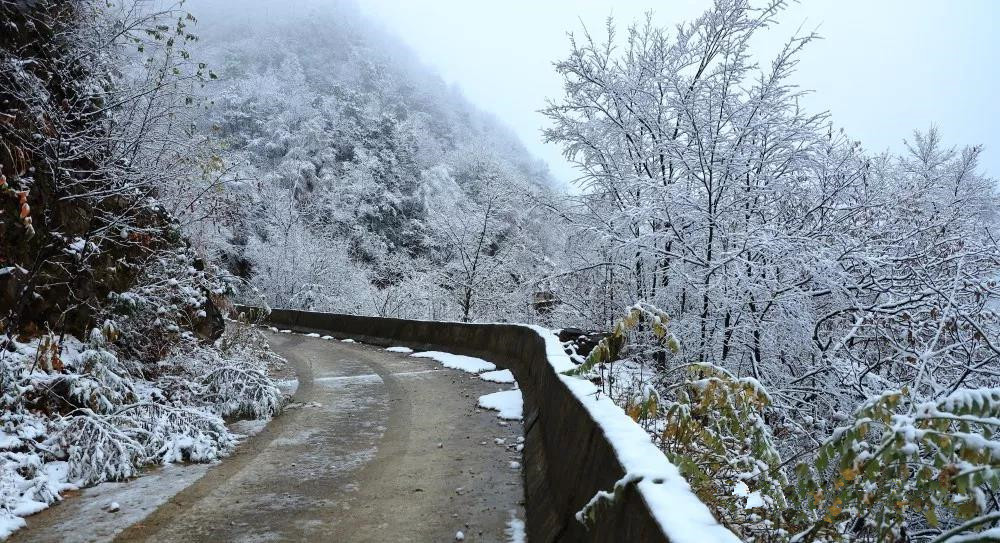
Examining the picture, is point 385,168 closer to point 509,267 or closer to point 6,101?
point 509,267

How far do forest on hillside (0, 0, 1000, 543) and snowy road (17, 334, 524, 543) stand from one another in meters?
0.88

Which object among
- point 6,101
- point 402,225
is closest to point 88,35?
point 6,101

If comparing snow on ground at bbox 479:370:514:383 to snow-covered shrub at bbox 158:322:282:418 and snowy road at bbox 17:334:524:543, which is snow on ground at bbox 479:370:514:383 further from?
snow-covered shrub at bbox 158:322:282:418

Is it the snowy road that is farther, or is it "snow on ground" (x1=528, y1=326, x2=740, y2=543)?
the snowy road

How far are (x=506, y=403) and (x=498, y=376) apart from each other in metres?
2.91

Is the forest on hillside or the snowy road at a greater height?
the forest on hillside

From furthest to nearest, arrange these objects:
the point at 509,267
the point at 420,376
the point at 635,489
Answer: the point at 509,267 < the point at 420,376 < the point at 635,489

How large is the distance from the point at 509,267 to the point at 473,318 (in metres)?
4.08

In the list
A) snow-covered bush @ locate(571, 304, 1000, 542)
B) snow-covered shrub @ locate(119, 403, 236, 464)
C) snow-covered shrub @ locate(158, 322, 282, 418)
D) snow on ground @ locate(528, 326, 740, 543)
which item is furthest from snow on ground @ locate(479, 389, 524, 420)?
snow on ground @ locate(528, 326, 740, 543)

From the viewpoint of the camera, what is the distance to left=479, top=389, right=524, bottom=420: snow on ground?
379 inches

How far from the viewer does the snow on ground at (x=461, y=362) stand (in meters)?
14.5

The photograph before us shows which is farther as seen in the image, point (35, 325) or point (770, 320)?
point (770, 320)

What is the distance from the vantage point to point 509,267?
127 feet

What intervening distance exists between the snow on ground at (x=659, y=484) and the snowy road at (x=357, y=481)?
5.53ft
